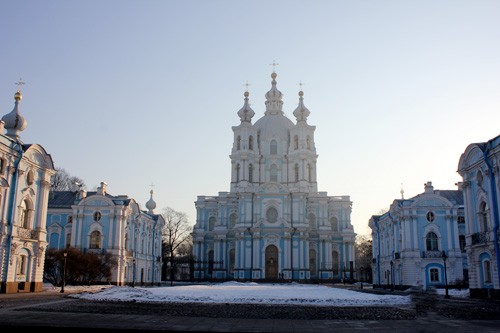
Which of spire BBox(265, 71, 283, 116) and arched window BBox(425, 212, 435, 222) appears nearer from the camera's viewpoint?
arched window BBox(425, 212, 435, 222)

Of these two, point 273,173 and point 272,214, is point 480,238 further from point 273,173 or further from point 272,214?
point 273,173

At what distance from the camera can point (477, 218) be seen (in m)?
27.9

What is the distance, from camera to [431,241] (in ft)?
135

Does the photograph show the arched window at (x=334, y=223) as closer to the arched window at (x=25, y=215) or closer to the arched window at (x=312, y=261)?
the arched window at (x=312, y=261)

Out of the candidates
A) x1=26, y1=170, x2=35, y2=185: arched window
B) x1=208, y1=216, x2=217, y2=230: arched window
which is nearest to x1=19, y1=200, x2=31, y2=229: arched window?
x1=26, y1=170, x2=35, y2=185: arched window

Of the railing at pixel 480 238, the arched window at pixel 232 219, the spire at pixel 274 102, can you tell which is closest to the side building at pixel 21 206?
the railing at pixel 480 238

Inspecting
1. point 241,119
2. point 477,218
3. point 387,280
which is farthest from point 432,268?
point 241,119

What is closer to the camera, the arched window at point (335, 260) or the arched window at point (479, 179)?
the arched window at point (479, 179)

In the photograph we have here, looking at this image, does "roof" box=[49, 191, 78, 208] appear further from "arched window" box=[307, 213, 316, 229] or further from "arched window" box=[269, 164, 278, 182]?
"arched window" box=[307, 213, 316, 229]

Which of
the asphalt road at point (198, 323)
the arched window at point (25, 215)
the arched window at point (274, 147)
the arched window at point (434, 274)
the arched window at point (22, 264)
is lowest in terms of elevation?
the asphalt road at point (198, 323)

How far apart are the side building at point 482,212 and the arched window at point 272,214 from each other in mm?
34069

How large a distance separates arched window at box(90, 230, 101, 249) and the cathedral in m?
19.4

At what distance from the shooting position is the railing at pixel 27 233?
88.6ft

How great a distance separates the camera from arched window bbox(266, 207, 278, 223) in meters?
61.8
